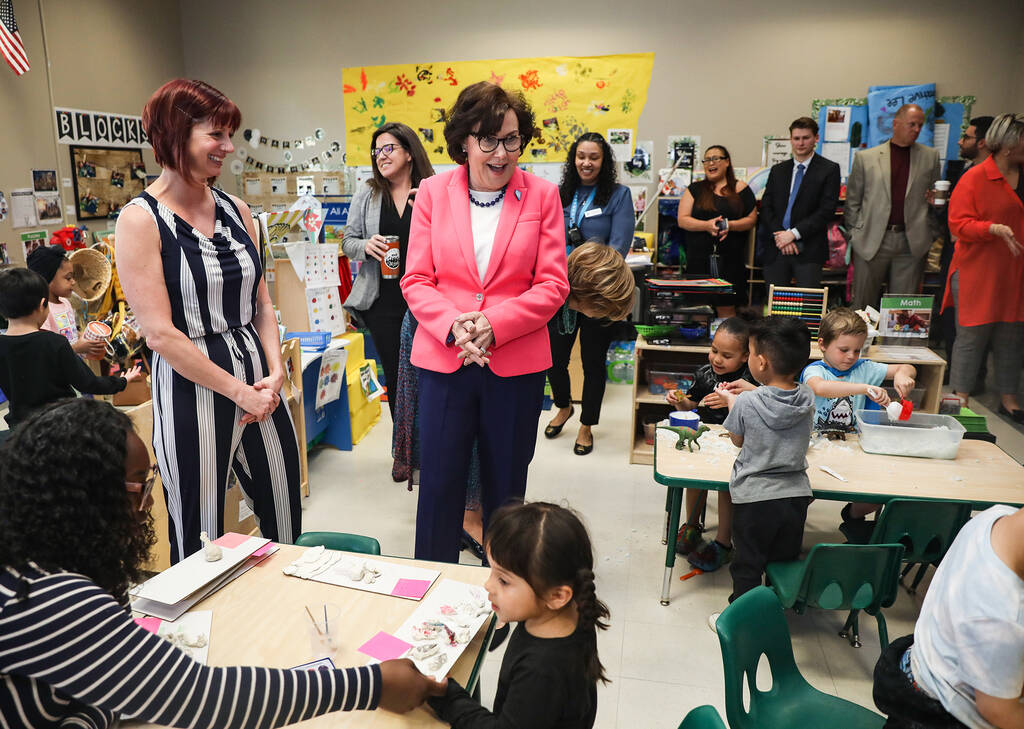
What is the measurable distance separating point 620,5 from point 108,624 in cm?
689

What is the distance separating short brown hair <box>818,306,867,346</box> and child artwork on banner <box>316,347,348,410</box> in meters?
2.57

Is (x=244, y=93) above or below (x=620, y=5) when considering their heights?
below

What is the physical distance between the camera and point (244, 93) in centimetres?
757

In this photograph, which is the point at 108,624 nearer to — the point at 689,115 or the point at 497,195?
the point at 497,195

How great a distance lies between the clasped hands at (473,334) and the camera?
207 cm

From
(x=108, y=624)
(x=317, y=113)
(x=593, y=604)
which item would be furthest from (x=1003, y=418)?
(x=317, y=113)

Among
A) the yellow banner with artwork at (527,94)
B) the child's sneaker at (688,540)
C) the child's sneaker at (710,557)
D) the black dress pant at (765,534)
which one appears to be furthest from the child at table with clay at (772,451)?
the yellow banner with artwork at (527,94)

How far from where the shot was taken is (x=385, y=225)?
344cm

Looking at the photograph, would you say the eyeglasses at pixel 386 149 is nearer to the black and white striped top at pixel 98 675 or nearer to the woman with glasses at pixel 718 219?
the black and white striped top at pixel 98 675

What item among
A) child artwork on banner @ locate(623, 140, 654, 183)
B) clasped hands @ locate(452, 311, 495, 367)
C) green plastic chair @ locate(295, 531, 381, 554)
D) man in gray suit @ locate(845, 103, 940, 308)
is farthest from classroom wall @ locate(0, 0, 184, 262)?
man in gray suit @ locate(845, 103, 940, 308)

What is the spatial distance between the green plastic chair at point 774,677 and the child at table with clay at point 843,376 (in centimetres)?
139

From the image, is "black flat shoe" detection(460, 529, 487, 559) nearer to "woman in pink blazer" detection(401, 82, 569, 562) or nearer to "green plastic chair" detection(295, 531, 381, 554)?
"woman in pink blazer" detection(401, 82, 569, 562)

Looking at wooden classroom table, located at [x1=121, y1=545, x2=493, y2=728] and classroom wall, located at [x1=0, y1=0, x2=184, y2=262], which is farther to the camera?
classroom wall, located at [x1=0, y1=0, x2=184, y2=262]

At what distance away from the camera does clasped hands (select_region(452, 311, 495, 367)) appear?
2066 mm
